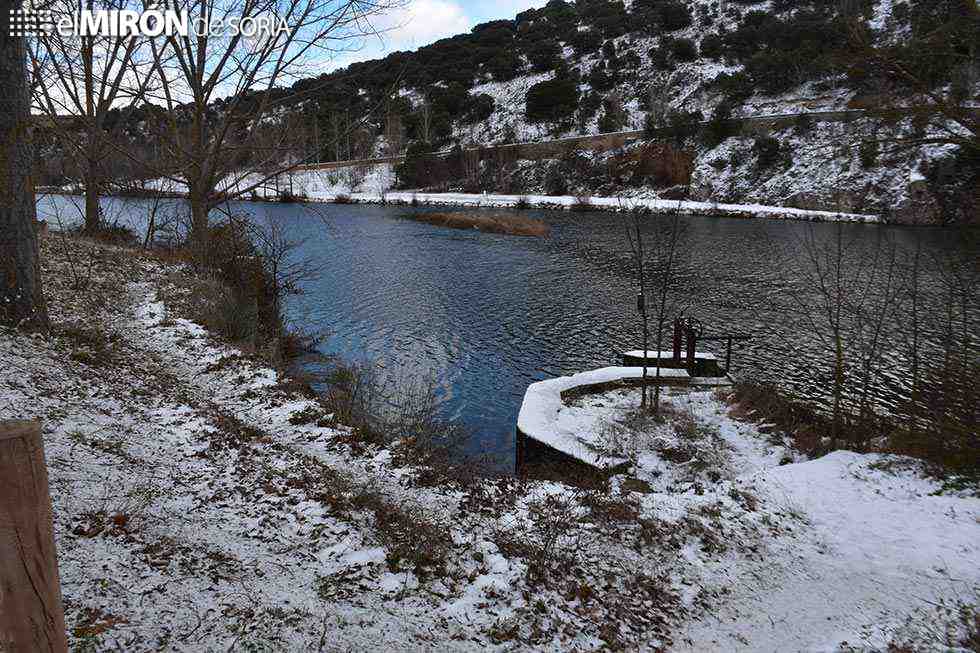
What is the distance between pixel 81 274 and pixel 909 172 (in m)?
46.9

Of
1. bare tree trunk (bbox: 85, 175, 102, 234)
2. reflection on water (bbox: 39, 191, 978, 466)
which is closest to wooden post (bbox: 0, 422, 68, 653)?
reflection on water (bbox: 39, 191, 978, 466)

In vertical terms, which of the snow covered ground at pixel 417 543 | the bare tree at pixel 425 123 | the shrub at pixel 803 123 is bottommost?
the snow covered ground at pixel 417 543

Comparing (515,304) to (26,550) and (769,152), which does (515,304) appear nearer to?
(26,550)

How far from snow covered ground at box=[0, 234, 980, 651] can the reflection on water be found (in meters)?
4.13

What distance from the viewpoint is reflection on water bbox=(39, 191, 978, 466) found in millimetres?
13102

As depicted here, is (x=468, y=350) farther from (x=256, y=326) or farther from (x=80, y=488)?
(x=80, y=488)

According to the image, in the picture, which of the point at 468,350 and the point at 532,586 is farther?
the point at 468,350

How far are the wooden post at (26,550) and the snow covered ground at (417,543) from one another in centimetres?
137

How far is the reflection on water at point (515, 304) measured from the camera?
1310 centimetres

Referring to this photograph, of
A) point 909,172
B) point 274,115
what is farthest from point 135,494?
point 909,172

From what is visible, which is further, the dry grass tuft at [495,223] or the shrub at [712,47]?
the shrub at [712,47]

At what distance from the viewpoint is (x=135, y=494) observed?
15.1 ft

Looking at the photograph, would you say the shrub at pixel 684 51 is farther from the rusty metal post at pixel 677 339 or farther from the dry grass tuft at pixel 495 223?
the rusty metal post at pixel 677 339

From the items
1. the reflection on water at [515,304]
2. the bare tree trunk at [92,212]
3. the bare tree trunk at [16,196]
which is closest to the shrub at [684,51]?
the reflection on water at [515,304]
